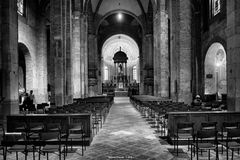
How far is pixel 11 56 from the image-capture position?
8617 millimetres

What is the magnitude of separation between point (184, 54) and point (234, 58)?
6.47 meters

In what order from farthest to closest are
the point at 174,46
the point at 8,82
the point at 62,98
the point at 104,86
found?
the point at 104,86, the point at 174,46, the point at 62,98, the point at 8,82

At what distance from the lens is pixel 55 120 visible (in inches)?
311

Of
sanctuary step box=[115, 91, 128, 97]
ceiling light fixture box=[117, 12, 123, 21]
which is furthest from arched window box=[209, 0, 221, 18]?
sanctuary step box=[115, 91, 128, 97]

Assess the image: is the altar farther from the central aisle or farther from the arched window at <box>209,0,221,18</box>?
the central aisle

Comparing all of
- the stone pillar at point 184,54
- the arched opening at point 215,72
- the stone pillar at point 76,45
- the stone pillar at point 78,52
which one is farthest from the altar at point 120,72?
the stone pillar at point 184,54

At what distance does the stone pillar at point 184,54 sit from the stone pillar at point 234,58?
5.93 m

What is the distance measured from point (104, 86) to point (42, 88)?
2019 cm

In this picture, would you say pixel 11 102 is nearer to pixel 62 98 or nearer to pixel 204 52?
pixel 62 98

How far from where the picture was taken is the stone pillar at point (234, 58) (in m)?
8.48

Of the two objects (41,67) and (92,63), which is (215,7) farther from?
(92,63)

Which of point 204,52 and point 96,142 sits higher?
point 204,52

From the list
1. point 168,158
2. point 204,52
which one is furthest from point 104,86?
point 168,158

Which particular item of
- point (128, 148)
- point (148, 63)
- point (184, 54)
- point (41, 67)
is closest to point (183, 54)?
point (184, 54)
